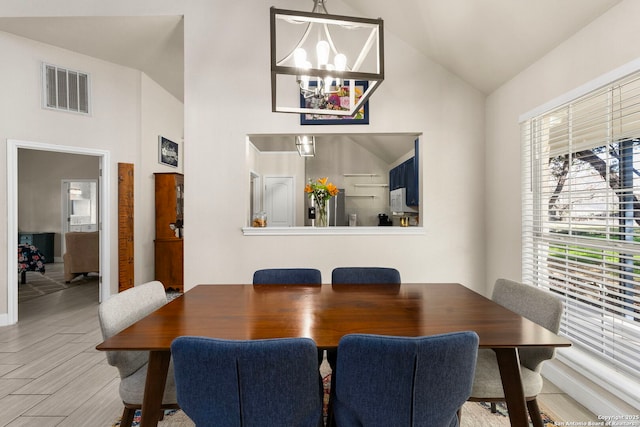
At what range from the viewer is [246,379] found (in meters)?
0.96

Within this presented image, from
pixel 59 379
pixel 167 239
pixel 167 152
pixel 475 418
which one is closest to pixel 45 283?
pixel 167 239

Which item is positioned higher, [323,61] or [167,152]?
[167,152]

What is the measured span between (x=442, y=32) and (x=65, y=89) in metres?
4.23

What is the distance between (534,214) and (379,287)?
1.50 metres

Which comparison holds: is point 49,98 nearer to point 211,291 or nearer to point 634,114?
point 211,291

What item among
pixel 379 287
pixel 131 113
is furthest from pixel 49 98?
pixel 379 287

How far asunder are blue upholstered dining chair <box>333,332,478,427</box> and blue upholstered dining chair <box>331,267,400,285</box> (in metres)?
1.17

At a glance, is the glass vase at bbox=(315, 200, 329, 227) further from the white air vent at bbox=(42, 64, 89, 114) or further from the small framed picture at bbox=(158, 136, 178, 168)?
the white air vent at bbox=(42, 64, 89, 114)

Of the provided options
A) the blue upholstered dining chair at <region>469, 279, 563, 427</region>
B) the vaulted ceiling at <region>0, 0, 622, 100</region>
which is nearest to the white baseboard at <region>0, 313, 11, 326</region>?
the vaulted ceiling at <region>0, 0, 622, 100</region>

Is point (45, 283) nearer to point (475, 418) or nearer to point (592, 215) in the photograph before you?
point (475, 418)

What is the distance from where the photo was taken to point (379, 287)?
203 centimetres

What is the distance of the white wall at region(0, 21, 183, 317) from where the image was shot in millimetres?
3537

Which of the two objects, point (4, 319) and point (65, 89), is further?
point (65, 89)

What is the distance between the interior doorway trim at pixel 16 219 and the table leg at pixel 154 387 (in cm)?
350
